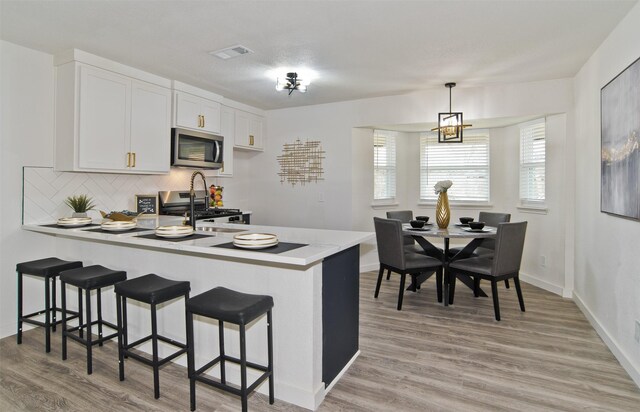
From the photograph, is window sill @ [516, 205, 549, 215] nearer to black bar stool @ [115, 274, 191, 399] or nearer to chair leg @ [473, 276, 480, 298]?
chair leg @ [473, 276, 480, 298]

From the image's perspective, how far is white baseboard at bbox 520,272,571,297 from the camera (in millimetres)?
3974

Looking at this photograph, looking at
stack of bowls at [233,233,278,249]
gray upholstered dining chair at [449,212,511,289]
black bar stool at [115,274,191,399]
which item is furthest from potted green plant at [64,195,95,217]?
gray upholstered dining chair at [449,212,511,289]

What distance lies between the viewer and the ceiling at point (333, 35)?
2340 mm

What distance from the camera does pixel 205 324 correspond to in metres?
2.36

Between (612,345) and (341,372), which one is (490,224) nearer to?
(612,345)

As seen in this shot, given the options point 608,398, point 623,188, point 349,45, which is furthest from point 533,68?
point 608,398

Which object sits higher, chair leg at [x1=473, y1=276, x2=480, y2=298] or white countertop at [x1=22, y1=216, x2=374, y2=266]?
white countertop at [x1=22, y1=216, x2=374, y2=266]

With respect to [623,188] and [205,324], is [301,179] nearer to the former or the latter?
[205,324]

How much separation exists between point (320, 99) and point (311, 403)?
12.2 feet

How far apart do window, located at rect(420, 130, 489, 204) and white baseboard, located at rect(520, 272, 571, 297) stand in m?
1.15

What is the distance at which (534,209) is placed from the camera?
14.4 feet

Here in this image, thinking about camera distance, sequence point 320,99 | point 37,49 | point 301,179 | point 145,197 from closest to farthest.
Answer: point 37,49
point 145,197
point 320,99
point 301,179

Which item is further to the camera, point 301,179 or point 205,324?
point 301,179

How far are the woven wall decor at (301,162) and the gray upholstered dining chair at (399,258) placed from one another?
1.65 m
